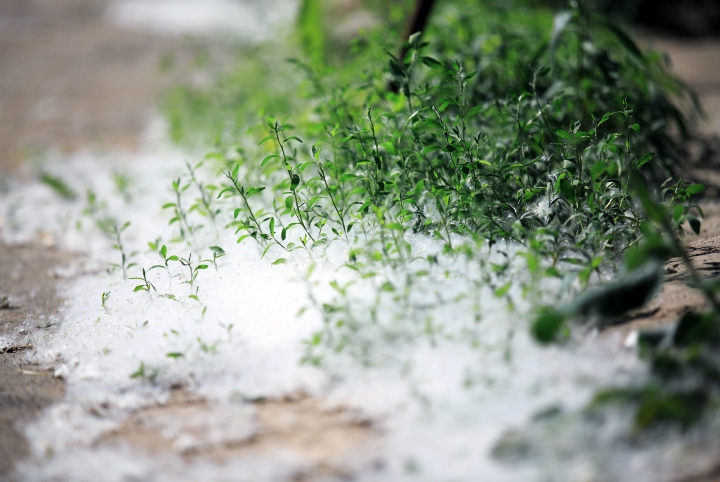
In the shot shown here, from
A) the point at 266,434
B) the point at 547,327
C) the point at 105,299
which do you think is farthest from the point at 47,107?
the point at 547,327

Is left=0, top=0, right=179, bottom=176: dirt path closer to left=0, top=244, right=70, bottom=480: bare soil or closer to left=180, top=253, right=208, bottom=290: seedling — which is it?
left=0, top=244, right=70, bottom=480: bare soil

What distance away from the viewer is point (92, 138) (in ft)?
14.2

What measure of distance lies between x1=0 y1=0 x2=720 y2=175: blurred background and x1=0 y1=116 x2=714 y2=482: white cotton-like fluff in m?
1.86

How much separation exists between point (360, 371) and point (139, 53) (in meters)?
5.82

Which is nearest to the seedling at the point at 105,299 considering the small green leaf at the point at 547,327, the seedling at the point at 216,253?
the seedling at the point at 216,253

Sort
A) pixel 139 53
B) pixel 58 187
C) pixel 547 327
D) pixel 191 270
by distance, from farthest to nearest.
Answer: pixel 139 53
pixel 58 187
pixel 191 270
pixel 547 327

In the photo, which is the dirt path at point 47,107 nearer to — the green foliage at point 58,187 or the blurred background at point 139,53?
the blurred background at point 139,53

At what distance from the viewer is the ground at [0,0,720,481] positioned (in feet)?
5.00

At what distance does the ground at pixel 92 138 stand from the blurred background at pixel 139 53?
0.02 metres

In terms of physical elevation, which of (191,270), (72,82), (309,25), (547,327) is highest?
(72,82)

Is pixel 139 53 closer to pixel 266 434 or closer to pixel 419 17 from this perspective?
pixel 419 17

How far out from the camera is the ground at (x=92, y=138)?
152cm

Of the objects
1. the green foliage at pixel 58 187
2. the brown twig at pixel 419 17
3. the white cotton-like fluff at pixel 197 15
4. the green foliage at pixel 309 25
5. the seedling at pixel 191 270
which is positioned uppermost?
the white cotton-like fluff at pixel 197 15

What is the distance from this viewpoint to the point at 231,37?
6.18 m
